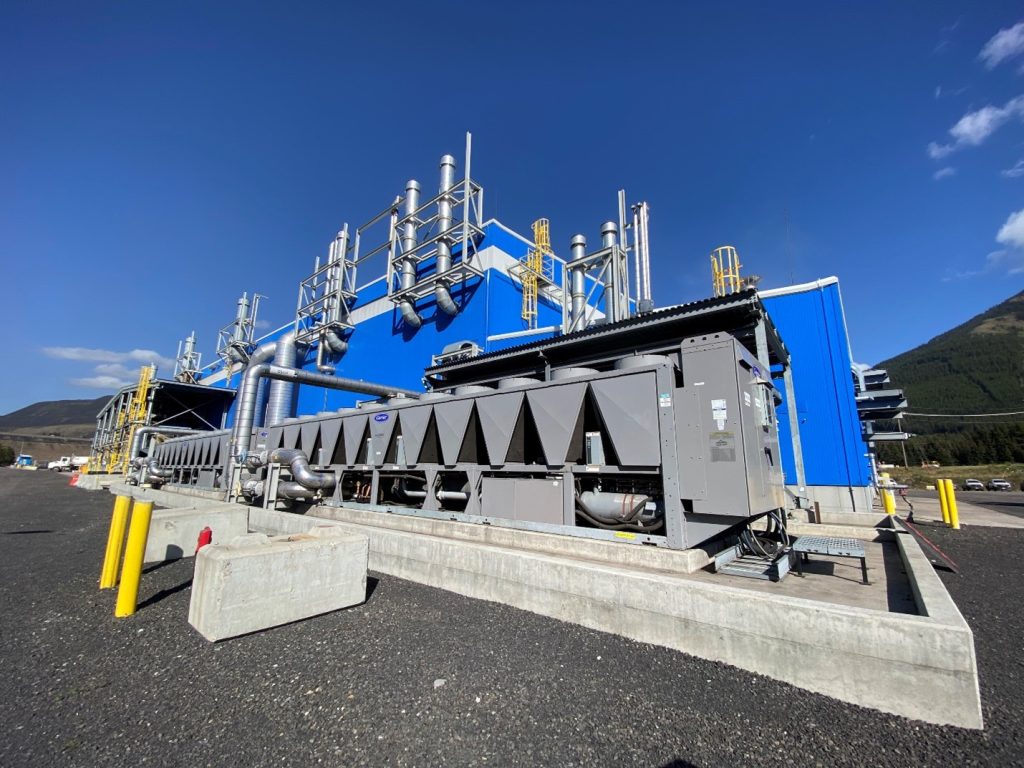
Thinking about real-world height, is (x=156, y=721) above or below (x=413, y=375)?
below

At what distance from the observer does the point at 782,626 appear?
3301 mm

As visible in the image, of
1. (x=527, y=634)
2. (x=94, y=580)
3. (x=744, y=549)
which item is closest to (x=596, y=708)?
(x=527, y=634)

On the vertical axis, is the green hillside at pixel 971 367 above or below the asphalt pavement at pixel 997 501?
above

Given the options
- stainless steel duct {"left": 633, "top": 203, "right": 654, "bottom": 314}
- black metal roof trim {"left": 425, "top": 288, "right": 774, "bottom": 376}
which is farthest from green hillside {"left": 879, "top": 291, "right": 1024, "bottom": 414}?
black metal roof trim {"left": 425, "top": 288, "right": 774, "bottom": 376}

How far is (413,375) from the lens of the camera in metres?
20.2

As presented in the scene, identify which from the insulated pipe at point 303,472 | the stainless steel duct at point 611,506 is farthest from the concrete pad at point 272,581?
the insulated pipe at point 303,472

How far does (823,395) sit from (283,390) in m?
26.2

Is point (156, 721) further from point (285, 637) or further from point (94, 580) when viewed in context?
point (94, 580)

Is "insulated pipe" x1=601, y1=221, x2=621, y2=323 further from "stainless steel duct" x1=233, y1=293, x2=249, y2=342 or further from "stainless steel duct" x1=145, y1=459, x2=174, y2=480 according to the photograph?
"stainless steel duct" x1=233, y1=293, x2=249, y2=342

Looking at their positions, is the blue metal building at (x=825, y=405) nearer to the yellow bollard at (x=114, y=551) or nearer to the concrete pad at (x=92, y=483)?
the yellow bollard at (x=114, y=551)

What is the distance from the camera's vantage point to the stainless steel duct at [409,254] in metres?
20.4

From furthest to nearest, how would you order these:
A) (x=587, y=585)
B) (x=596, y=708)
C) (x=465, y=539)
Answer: (x=465, y=539), (x=587, y=585), (x=596, y=708)

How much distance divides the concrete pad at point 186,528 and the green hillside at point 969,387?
273ft

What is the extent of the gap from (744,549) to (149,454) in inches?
1106
